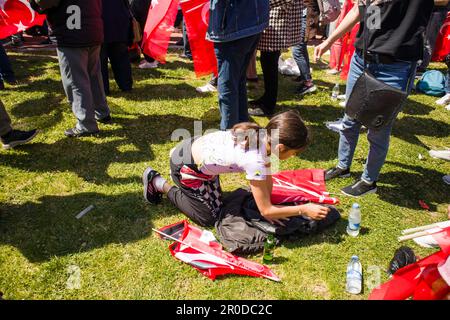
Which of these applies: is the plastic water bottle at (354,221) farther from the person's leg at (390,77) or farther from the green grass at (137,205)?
Result: the person's leg at (390,77)

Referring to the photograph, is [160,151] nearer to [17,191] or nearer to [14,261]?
[17,191]

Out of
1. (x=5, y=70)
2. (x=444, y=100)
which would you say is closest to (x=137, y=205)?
(x=5, y=70)

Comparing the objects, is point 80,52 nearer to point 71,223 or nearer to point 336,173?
point 71,223

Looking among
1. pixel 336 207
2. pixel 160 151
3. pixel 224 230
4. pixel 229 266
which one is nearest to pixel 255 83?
pixel 160 151

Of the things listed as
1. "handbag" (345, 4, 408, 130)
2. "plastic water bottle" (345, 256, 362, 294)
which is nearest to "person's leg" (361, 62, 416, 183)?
"handbag" (345, 4, 408, 130)

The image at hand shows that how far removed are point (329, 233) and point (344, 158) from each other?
0.95 metres

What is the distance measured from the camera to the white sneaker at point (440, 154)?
439 cm

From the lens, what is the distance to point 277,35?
4613 millimetres

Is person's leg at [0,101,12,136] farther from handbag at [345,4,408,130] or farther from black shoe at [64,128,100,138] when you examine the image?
handbag at [345,4,408,130]

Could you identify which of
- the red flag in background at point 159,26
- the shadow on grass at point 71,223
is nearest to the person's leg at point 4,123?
the shadow on grass at point 71,223

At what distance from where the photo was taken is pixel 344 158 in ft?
12.5

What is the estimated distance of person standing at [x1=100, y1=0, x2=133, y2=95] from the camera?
491 cm

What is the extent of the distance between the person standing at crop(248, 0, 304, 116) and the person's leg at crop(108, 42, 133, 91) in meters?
2.08

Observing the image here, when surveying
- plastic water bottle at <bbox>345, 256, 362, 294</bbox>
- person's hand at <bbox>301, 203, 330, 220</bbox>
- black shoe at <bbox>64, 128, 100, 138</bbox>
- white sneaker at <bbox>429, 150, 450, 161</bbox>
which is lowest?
plastic water bottle at <bbox>345, 256, 362, 294</bbox>
